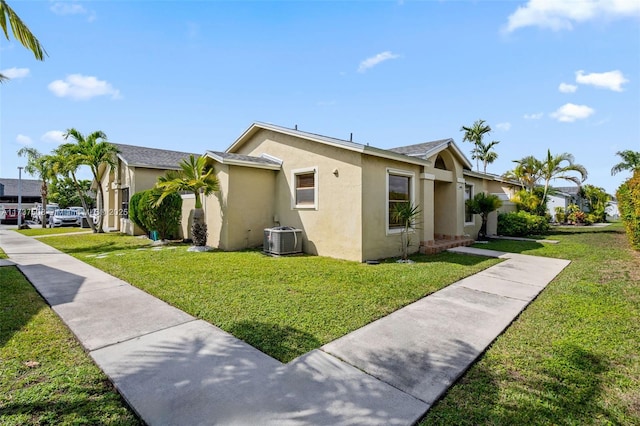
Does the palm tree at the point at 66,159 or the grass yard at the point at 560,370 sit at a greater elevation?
the palm tree at the point at 66,159

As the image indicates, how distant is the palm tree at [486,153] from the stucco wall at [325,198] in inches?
1400

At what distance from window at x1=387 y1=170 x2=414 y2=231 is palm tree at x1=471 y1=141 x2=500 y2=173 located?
33636 millimetres

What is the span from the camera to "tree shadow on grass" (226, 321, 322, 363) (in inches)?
145

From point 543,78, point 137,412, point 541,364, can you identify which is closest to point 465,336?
point 541,364

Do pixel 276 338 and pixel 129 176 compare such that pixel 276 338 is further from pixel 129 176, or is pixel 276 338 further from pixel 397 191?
pixel 129 176

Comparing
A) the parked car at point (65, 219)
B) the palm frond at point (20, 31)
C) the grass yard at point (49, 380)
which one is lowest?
the grass yard at point (49, 380)

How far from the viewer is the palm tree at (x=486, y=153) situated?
126 feet

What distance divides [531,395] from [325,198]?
26.6ft

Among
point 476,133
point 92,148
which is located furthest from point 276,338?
point 476,133

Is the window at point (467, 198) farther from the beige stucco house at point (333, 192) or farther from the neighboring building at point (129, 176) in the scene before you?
the neighboring building at point (129, 176)

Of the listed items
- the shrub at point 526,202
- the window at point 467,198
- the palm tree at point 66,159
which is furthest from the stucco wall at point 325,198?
the shrub at point 526,202

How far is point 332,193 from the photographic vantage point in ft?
33.6

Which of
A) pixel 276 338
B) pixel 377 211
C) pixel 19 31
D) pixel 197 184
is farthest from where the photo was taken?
pixel 197 184

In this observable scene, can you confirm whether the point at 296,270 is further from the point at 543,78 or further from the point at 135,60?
the point at 543,78
